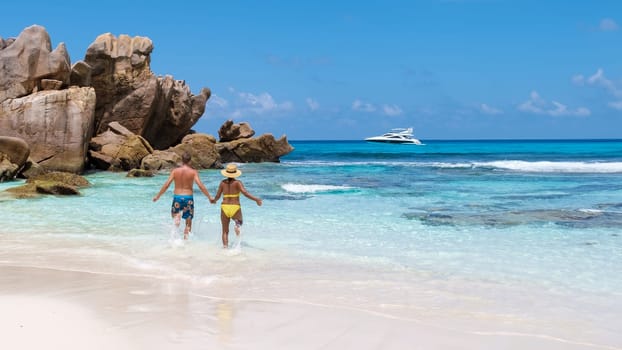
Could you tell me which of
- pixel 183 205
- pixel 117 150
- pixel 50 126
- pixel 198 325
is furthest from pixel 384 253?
pixel 117 150

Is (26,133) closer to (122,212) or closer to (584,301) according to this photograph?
(122,212)

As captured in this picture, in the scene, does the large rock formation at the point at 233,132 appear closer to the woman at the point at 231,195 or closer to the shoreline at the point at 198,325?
the woman at the point at 231,195

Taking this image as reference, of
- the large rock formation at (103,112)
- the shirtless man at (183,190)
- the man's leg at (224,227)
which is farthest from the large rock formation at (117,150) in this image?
the man's leg at (224,227)

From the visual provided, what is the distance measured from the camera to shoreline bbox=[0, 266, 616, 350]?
4949 mm

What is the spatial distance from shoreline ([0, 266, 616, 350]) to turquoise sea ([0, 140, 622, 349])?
28 centimetres

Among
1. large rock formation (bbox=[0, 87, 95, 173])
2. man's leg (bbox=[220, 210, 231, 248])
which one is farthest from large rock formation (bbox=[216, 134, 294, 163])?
man's leg (bbox=[220, 210, 231, 248])

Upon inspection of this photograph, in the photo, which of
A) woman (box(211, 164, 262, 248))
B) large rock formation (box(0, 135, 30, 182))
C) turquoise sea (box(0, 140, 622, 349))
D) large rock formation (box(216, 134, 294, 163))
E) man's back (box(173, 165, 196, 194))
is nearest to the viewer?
turquoise sea (box(0, 140, 622, 349))

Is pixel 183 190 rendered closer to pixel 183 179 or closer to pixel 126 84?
pixel 183 179

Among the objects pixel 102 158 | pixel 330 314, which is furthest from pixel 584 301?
pixel 102 158

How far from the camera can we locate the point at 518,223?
12.6 metres

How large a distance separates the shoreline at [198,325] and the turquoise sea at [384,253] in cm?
28

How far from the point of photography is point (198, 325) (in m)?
5.34

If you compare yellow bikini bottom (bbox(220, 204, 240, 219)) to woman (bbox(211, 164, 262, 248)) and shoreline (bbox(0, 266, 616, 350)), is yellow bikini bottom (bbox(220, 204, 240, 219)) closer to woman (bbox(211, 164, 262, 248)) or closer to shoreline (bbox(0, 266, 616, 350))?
woman (bbox(211, 164, 262, 248))

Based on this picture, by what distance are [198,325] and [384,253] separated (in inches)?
181
